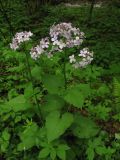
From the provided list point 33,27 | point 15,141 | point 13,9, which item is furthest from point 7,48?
point 13,9

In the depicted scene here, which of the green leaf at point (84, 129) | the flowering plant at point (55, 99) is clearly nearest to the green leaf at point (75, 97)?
the flowering plant at point (55, 99)

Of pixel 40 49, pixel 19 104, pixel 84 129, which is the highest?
pixel 40 49

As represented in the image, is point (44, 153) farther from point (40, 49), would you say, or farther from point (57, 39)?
point (57, 39)

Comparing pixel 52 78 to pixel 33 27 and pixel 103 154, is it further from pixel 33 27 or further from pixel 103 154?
pixel 33 27

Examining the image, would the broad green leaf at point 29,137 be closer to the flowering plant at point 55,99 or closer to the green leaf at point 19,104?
the flowering plant at point 55,99

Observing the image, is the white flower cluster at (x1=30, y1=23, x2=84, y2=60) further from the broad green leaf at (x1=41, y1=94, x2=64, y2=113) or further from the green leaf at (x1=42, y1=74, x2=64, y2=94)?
the broad green leaf at (x1=41, y1=94, x2=64, y2=113)

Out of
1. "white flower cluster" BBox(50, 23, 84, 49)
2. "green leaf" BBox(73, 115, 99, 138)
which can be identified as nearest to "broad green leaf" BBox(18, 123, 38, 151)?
"green leaf" BBox(73, 115, 99, 138)

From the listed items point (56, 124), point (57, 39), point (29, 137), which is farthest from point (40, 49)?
point (29, 137)
